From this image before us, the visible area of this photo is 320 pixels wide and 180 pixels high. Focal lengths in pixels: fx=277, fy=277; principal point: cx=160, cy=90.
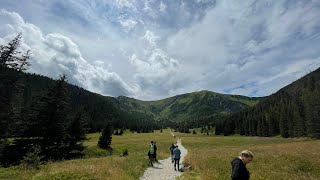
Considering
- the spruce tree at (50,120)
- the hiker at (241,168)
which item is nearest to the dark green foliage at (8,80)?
the spruce tree at (50,120)

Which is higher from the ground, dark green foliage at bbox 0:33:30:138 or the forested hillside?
the forested hillside

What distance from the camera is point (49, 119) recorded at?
138 feet

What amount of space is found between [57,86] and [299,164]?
115 ft

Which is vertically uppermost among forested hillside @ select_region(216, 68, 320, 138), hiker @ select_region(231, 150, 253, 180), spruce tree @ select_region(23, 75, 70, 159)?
forested hillside @ select_region(216, 68, 320, 138)

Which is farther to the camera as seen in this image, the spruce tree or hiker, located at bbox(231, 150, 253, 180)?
the spruce tree

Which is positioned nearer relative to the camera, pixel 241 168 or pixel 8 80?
pixel 241 168

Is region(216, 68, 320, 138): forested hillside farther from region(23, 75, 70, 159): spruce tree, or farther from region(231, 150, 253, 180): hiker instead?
region(231, 150, 253, 180): hiker

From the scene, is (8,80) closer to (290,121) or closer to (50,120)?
(50,120)

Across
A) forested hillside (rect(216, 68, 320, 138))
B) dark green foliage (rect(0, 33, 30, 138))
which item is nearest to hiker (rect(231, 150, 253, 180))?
dark green foliage (rect(0, 33, 30, 138))

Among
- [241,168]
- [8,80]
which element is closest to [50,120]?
[8,80]

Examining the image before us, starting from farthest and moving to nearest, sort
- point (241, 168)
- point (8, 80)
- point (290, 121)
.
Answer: point (290, 121) → point (8, 80) → point (241, 168)

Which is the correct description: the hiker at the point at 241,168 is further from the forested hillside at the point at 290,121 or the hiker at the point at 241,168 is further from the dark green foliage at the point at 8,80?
the forested hillside at the point at 290,121

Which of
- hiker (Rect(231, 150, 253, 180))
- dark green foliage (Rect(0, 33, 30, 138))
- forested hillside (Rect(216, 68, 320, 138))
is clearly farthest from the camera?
forested hillside (Rect(216, 68, 320, 138))

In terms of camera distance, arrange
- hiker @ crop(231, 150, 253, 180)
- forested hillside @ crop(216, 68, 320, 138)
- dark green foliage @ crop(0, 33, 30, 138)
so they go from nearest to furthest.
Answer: hiker @ crop(231, 150, 253, 180) → dark green foliage @ crop(0, 33, 30, 138) → forested hillside @ crop(216, 68, 320, 138)
